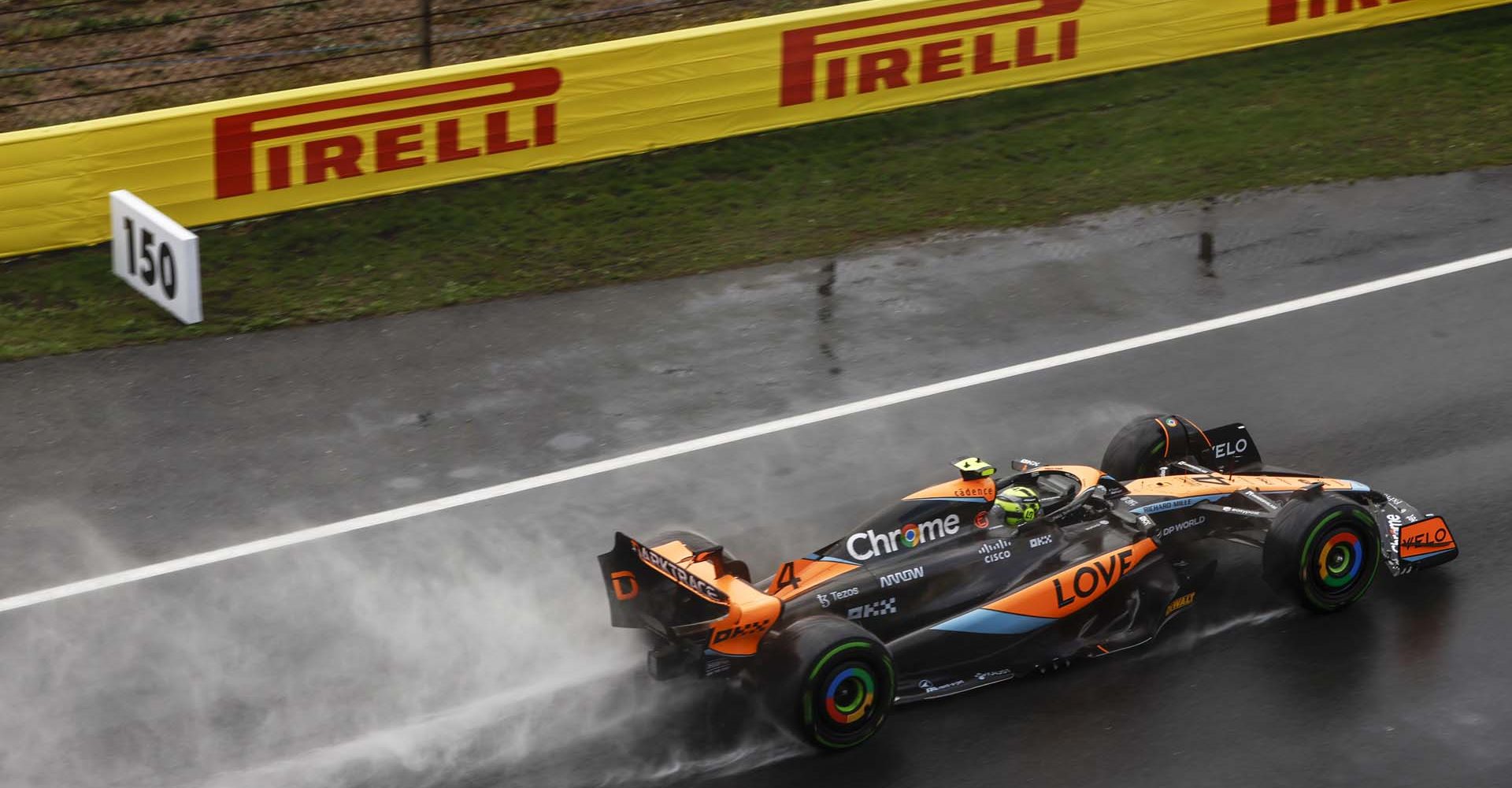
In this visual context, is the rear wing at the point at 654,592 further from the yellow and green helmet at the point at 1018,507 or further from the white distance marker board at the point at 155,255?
the white distance marker board at the point at 155,255

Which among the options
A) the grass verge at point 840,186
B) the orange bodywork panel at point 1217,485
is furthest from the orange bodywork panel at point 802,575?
the grass verge at point 840,186

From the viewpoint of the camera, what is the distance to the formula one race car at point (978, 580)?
8156 mm

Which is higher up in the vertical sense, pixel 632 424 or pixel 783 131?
pixel 783 131

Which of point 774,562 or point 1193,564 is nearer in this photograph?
point 1193,564

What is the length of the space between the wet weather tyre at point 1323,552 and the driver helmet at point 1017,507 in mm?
1272

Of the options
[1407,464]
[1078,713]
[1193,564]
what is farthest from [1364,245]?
[1078,713]

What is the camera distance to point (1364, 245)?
14312 mm

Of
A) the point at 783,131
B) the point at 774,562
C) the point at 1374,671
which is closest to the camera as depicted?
the point at 1374,671

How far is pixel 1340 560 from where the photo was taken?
924 cm

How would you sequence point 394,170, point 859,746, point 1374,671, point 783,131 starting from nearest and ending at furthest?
point 859,746, point 1374,671, point 394,170, point 783,131

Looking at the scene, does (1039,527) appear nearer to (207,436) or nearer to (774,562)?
(774,562)

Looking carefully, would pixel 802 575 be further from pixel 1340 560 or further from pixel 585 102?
pixel 585 102

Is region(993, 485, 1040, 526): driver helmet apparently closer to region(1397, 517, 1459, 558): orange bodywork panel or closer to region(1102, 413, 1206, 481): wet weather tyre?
region(1102, 413, 1206, 481): wet weather tyre

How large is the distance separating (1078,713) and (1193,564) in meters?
1.27
